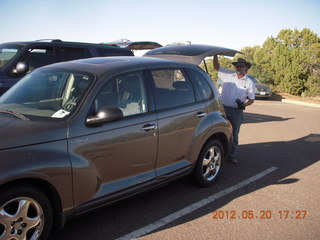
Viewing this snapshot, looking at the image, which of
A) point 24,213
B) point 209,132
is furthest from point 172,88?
point 24,213

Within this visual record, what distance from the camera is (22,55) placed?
21.8ft

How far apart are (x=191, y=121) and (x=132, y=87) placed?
0.96 metres

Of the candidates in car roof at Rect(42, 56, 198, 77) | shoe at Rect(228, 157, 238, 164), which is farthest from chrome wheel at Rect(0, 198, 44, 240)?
shoe at Rect(228, 157, 238, 164)

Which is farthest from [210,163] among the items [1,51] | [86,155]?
[1,51]

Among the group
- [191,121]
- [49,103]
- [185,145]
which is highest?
[49,103]

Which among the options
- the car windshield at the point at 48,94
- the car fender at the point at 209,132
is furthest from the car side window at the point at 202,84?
the car windshield at the point at 48,94

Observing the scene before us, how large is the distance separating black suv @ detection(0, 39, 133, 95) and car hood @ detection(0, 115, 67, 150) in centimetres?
330

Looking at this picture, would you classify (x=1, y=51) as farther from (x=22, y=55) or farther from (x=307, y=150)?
(x=307, y=150)

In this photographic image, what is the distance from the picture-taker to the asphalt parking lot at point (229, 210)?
11.1 feet

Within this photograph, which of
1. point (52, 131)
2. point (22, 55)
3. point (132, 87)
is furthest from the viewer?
point (22, 55)

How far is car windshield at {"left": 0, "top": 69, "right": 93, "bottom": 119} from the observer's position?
124 inches

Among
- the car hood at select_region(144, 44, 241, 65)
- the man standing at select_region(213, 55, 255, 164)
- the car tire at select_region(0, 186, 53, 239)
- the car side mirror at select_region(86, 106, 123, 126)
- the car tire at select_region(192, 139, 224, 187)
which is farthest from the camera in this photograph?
the man standing at select_region(213, 55, 255, 164)

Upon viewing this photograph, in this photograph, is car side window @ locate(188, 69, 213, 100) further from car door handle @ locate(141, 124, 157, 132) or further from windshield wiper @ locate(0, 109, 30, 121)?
windshield wiper @ locate(0, 109, 30, 121)

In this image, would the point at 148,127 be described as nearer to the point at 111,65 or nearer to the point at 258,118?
the point at 111,65
